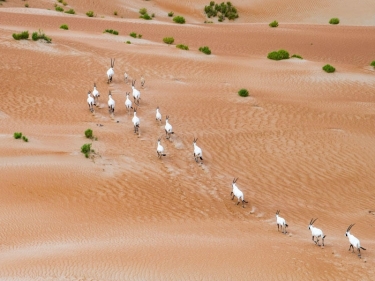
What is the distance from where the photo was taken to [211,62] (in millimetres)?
32000

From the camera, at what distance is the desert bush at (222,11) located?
6047 cm

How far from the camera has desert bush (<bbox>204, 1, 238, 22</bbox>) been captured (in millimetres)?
60469

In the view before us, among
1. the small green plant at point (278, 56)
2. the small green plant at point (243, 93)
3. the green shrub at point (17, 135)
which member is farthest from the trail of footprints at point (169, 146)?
the small green plant at point (278, 56)

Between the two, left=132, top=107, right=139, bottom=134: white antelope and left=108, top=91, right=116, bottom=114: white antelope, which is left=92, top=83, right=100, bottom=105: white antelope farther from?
left=132, top=107, right=139, bottom=134: white antelope

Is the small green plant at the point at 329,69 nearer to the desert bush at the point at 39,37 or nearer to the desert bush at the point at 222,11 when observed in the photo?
the desert bush at the point at 39,37

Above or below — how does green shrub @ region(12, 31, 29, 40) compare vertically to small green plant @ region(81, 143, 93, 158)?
above

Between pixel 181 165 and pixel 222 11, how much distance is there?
43.8 meters

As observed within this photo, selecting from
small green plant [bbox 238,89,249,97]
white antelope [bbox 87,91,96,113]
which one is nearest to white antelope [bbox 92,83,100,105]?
white antelope [bbox 87,91,96,113]

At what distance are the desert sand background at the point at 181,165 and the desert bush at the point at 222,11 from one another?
22.4 m

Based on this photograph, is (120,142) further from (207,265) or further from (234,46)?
(234,46)

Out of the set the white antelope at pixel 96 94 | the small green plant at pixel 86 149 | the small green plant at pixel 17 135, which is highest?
the white antelope at pixel 96 94

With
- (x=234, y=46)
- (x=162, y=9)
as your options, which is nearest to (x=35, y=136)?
(x=234, y=46)

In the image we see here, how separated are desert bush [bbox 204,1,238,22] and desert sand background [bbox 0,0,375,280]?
22369 millimetres

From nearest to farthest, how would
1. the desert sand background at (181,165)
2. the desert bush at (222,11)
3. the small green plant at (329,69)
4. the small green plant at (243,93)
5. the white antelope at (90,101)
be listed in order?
1. the desert sand background at (181,165)
2. the white antelope at (90,101)
3. the small green plant at (243,93)
4. the small green plant at (329,69)
5. the desert bush at (222,11)
